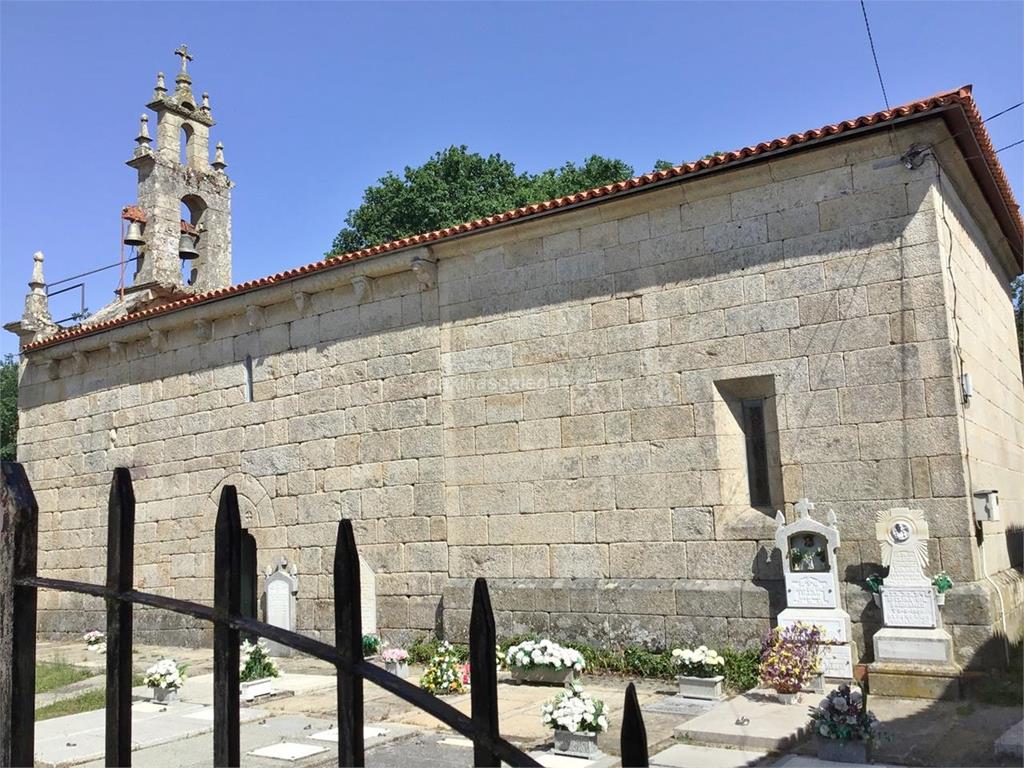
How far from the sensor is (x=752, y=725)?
260 inches

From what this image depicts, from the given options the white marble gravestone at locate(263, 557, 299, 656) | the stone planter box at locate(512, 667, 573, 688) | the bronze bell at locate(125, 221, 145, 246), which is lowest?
the stone planter box at locate(512, 667, 573, 688)

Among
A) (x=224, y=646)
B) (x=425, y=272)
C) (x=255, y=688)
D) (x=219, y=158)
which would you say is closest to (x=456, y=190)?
(x=219, y=158)

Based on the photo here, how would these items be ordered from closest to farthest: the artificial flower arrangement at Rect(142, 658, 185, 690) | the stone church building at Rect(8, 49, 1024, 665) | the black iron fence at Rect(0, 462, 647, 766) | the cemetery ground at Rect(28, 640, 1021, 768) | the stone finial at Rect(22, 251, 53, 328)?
the black iron fence at Rect(0, 462, 647, 766) < the cemetery ground at Rect(28, 640, 1021, 768) < the stone church building at Rect(8, 49, 1024, 665) < the artificial flower arrangement at Rect(142, 658, 185, 690) < the stone finial at Rect(22, 251, 53, 328)

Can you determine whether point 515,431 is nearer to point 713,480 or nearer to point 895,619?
point 713,480

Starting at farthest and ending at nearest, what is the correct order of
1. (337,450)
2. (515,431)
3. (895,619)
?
(337,450) < (515,431) < (895,619)

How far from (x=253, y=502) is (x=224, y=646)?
11.3 m

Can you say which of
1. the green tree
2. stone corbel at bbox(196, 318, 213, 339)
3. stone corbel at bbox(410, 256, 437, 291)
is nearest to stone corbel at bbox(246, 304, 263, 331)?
stone corbel at bbox(196, 318, 213, 339)

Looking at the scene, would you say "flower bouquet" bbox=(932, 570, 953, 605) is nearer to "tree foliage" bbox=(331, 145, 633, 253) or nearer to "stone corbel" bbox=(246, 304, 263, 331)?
"stone corbel" bbox=(246, 304, 263, 331)

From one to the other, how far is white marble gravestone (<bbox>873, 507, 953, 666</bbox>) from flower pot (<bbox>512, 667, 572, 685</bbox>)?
9.50 ft

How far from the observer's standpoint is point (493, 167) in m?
31.3

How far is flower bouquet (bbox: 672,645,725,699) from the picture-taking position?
787 centimetres

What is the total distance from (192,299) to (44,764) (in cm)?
824

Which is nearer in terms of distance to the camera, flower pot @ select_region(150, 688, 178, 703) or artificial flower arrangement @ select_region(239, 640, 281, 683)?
flower pot @ select_region(150, 688, 178, 703)

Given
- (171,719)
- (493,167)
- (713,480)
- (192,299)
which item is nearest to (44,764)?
(171,719)
